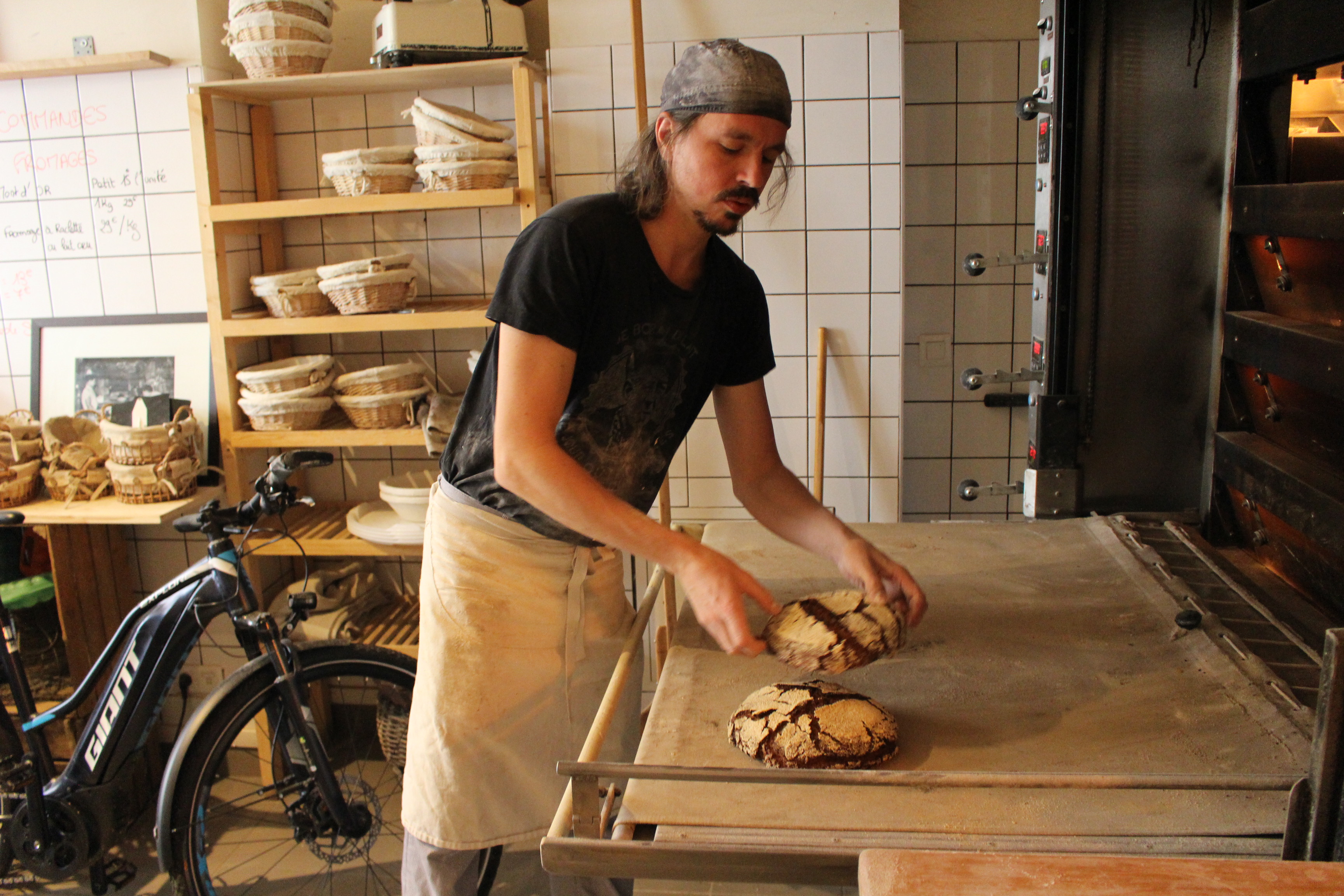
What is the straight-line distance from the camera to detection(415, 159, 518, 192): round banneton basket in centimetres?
232

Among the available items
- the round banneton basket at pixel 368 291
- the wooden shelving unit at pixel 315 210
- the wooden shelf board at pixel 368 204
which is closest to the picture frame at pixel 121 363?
the wooden shelving unit at pixel 315 210

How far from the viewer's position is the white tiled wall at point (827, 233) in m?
2.45

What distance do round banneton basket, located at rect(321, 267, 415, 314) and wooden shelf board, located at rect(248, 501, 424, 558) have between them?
597 mm

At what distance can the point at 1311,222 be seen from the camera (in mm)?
1354

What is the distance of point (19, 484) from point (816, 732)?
2.28m

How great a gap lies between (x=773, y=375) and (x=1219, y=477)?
1131 mm

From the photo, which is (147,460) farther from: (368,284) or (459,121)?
(459,121)

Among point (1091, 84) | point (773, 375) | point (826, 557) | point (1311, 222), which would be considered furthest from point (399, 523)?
Answer: point (1311, 222)

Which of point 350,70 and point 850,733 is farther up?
point 350,70

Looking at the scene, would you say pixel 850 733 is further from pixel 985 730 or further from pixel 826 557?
pixel 826 557

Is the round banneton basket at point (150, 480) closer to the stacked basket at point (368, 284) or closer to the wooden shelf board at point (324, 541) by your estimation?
the wooden shelf board at point (324, 541)

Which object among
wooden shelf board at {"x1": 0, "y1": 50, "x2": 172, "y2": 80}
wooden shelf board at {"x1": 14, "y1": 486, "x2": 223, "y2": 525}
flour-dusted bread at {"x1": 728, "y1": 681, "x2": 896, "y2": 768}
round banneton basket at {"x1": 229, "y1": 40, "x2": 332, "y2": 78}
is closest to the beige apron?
flour-dusted bread at {"x1": 728, "y1": 681, "x2": 896, "y2": 768}

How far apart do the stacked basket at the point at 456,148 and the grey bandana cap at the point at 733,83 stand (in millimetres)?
1088

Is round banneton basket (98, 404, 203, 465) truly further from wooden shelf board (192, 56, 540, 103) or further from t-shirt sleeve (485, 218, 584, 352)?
t-shirt sleeve (485, 218, 584, 352)
